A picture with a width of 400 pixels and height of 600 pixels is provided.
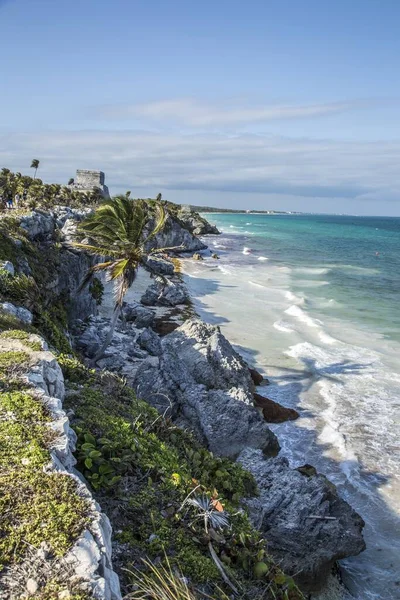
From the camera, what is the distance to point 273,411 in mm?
17484

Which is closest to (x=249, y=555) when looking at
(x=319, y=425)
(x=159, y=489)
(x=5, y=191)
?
(x=159, y=489)

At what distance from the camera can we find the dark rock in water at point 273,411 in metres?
17.3

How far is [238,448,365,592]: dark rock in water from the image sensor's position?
366 inches

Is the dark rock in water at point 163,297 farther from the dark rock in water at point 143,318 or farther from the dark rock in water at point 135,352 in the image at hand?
the dark rock in water at point 135,352

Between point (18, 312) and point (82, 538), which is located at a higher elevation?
point (18, 312)

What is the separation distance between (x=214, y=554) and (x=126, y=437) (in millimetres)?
2300

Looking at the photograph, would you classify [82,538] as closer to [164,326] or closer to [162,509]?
[162,509]

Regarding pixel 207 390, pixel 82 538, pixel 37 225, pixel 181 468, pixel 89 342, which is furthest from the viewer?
pixel 37 225

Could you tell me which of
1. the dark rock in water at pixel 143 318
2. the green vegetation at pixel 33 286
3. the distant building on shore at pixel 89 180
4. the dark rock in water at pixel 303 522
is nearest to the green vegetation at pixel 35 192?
the distant building on shore at pixel 89 180

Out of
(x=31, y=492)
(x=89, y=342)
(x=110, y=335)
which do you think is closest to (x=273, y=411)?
(x=110, y=335)

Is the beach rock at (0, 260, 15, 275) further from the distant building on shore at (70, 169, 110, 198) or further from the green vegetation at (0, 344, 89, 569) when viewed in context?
the distant building on shore at (70, 169, 110, 198)

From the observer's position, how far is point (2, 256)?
16125 mm

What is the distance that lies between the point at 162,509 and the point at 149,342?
653 inches

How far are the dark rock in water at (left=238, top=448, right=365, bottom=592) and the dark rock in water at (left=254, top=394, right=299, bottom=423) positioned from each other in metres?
5.97
